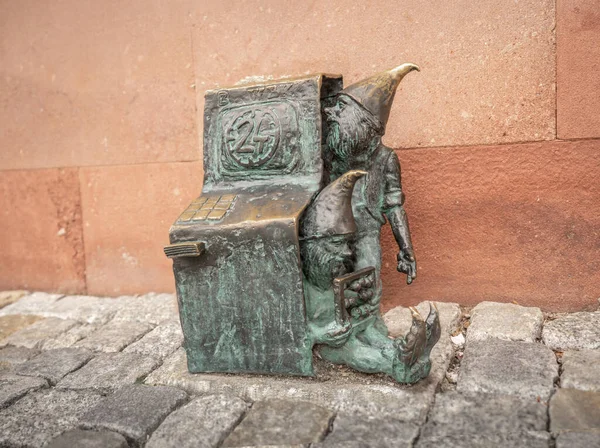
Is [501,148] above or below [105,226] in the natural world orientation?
above

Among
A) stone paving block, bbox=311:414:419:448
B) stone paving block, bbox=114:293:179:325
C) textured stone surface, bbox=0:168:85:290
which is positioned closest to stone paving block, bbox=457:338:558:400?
stone paving block, bbox=311:414:419:448

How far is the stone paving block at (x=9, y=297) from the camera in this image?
3768 millimetres

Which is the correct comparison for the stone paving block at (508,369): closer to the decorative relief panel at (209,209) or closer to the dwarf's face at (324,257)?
the dwarf's face at (324,257)

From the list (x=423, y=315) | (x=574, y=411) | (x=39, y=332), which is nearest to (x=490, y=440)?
(x=574, y=411)

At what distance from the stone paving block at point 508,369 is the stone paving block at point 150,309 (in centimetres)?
155

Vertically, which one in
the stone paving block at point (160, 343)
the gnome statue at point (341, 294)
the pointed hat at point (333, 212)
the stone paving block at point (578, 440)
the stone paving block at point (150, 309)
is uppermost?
the pointed hat at point (333, 212)

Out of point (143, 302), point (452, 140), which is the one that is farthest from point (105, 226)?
point (452, 140)

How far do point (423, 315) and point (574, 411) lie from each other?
0.96 meters

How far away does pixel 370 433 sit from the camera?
6.11 feet

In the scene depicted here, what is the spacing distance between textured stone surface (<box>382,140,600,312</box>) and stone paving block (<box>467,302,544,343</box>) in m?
0.12

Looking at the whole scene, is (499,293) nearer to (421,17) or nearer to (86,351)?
(421,17)

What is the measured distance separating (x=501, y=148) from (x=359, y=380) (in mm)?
1311

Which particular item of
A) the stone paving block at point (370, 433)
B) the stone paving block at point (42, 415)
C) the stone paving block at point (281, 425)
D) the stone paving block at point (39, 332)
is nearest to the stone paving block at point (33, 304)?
the stone paving block at point (39, 332)

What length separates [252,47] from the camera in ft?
10.4
